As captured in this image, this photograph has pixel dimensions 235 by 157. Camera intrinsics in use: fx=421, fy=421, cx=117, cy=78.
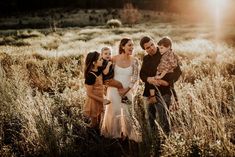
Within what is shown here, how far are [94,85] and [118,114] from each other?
2.12ft

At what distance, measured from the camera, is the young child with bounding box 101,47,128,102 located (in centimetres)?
689

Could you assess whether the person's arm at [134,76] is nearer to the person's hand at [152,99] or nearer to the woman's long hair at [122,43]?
the woman's long hair at [122,43]

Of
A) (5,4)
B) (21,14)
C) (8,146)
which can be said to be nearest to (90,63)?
(8,146)

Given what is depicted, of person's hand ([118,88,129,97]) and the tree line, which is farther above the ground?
the tree line

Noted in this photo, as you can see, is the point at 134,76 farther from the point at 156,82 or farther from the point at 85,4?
the point at 85,4

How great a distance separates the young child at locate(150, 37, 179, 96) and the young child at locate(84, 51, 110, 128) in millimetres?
1036

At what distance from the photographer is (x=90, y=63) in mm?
7016

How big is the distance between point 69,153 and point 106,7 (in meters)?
59.6

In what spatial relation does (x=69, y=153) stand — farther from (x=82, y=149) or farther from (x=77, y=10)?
(x=77, y=10)

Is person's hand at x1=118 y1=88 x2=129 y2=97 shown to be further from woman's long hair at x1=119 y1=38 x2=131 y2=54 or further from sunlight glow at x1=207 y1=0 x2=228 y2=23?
sunlight glow at x1=207 y1=0 x2=228 y2=23

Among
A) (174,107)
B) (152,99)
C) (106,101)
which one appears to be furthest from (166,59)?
(106,101)

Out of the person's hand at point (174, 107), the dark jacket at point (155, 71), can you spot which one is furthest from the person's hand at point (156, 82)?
the person's hand at point (174, 107)

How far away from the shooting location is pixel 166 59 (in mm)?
6508

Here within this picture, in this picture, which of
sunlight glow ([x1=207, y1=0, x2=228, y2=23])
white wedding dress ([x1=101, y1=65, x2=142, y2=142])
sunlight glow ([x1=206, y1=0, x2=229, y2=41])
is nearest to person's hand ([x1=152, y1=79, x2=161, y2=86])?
white wedding dress ([x1=101, y1=65, x2=142, y2=142])
